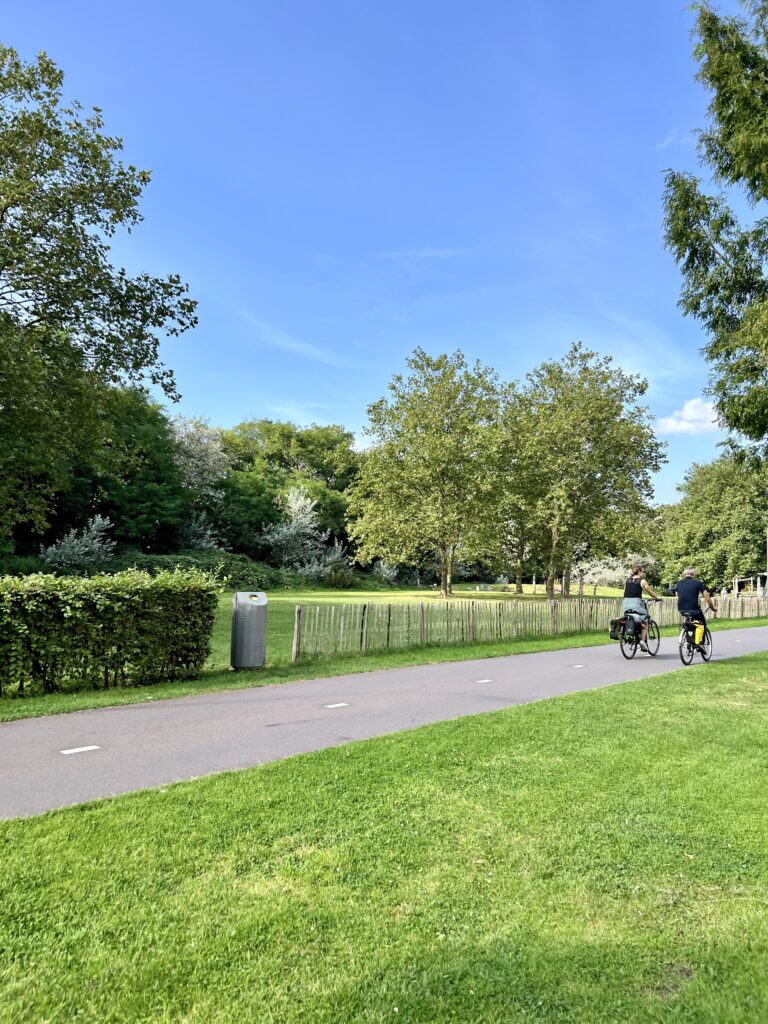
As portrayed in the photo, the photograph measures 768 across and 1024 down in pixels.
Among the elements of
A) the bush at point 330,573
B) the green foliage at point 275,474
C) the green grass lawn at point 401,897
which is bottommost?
the green grass lawn at point 401,897

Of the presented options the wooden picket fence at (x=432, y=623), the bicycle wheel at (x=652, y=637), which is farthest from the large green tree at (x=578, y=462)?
the bicycle wheel at (x=652, y=637)

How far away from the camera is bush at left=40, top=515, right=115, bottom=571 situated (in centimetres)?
3347

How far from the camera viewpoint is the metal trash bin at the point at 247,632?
33.4ft

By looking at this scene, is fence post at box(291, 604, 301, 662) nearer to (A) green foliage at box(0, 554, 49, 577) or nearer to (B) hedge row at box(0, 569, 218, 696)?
(B) hedge row at box(0, 569, 218, 696)

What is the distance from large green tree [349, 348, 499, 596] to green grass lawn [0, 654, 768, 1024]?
77.0 ft

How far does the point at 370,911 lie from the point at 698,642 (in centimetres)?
1168

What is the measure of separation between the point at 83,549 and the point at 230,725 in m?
31.4

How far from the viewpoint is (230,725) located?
661 centimetres

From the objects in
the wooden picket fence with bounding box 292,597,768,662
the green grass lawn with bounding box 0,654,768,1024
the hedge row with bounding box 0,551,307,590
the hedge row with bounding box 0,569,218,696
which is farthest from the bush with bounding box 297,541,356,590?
the green grass lawn with bounding box 0,654,768,1024

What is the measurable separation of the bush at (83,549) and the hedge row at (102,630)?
27.3m

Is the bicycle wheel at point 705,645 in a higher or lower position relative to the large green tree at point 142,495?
lower

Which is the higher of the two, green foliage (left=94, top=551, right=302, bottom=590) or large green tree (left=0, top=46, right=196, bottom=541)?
large green tree (left=0, top=46, right=196, bottom=541)

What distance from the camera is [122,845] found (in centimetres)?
357

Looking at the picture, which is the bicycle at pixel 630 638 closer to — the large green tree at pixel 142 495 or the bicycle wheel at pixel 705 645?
the bicycle wheel at pixel 705 645
